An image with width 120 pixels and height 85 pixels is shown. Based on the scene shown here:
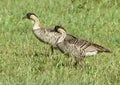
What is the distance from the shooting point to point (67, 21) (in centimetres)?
1452

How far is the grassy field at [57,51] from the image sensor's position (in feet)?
27.8

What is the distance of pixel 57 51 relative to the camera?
11.2m

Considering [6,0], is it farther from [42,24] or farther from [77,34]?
[77,34]

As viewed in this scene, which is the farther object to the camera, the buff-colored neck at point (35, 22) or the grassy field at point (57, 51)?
the buff-colored neck at point (35, 22)

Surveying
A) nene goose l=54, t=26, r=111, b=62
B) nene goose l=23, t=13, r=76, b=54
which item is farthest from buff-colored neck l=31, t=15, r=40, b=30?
nene goose l=54, t=26, r=111, b=62

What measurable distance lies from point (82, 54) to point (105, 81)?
1851mm

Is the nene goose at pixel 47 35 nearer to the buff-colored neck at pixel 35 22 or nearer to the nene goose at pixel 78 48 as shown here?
the buff-colored neck at pixel 35 22

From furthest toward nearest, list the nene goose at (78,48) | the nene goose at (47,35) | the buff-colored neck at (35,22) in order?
the buff-colored neck at (35,22) → the nene goose at (47,35) → the nene goose at (78,48)

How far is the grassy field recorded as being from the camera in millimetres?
8469

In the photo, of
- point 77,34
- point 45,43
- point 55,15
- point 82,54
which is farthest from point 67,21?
point 82,54

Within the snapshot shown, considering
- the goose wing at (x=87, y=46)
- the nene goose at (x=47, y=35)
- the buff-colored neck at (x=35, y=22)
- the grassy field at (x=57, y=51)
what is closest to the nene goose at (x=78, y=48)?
the goose wing at (x=87, y=46)

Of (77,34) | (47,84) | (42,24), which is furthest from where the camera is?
(42,24)

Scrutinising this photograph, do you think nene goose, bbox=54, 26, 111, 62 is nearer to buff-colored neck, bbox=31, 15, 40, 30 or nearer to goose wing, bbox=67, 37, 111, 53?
goose wing, bbox=67, 37, 111, 53

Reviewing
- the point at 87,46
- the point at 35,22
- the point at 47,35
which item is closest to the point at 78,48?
the point at 87,46
